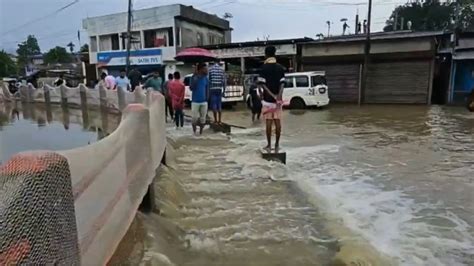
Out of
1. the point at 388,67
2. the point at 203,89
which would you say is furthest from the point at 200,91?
the point at 388,67

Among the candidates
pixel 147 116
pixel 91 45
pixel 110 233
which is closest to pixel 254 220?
pixel 147 116

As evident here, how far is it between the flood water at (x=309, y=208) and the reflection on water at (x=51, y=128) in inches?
81.3

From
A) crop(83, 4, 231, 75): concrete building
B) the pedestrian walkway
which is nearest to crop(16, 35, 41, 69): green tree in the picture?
crop(83, 4, 231, 75): concrete building

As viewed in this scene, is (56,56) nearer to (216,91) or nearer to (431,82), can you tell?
(431,82)

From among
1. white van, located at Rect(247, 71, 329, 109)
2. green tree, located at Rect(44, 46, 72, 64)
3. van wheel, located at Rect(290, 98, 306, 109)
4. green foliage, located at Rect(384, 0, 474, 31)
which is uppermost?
green foliage, located at Rect(384, 0, 474, 31)

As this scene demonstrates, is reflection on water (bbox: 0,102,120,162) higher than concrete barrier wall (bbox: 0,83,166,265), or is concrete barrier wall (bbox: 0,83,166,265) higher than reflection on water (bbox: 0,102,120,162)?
concrete barrier wall (bbox: 0,83,166,265)

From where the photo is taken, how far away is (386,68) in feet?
70.4

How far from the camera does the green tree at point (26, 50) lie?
69.3m

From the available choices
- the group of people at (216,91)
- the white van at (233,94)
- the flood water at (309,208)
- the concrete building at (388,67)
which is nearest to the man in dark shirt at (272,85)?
the group of people at (216,91)

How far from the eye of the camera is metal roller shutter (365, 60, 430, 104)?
67.1ft

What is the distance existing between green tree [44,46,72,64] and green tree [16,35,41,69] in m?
4.10

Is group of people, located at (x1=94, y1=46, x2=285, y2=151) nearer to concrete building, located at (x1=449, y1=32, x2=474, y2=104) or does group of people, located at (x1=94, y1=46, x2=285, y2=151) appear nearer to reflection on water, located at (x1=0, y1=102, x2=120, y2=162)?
reflection on water, located at (x1=0, y1=102, x2=120, y2=162)

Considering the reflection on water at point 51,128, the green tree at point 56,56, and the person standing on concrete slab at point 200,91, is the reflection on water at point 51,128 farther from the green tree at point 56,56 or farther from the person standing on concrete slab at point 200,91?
the green tree at point 56,56

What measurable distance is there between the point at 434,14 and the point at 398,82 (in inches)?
1141
